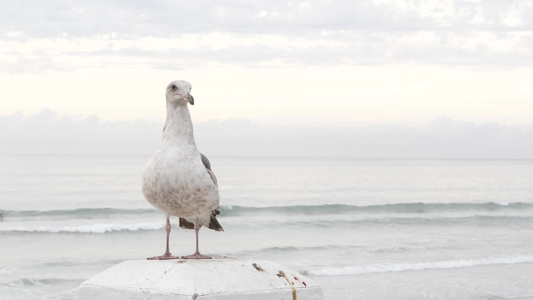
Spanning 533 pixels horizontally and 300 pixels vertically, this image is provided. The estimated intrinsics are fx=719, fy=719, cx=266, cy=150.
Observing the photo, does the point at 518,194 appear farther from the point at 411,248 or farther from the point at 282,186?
the point at 411,248

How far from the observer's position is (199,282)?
419cm

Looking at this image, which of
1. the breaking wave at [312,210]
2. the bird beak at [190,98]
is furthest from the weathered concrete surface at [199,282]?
the breaking wave at [312,210]

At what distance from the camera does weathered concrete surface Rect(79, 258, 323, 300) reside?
420 cm

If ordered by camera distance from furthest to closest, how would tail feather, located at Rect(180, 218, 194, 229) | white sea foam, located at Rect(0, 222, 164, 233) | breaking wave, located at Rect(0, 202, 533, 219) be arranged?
breaking wave, located at Rect(0, 202, 533, 219)
white sea foam, located at Rect(0, 222, 164, 233)
tail feather, located at Rect(180, 218, 194, 229)

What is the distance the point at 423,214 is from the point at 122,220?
589 inches

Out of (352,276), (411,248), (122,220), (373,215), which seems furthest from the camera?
(373,215)

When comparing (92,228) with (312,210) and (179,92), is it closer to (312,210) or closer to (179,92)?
(312,210)

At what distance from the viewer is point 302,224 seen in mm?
31500

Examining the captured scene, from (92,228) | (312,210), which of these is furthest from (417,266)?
(312,210)

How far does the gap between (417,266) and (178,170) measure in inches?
611

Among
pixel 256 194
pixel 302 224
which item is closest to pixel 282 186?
pixel 256 194

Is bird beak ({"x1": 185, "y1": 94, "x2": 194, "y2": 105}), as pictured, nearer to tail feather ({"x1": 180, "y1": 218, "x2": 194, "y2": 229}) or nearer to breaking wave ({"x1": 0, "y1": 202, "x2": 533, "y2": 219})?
tail feather ({"x1": 180, "y1": 218, "x2": 194, "y2": 229})

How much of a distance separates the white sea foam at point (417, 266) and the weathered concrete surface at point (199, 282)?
13.9 m

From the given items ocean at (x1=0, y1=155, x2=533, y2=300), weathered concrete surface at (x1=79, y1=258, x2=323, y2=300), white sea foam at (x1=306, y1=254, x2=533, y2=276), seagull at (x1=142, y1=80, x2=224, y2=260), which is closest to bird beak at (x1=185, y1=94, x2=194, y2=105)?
seagull at (x1=142, y1=80, x2=224, y2=260)
